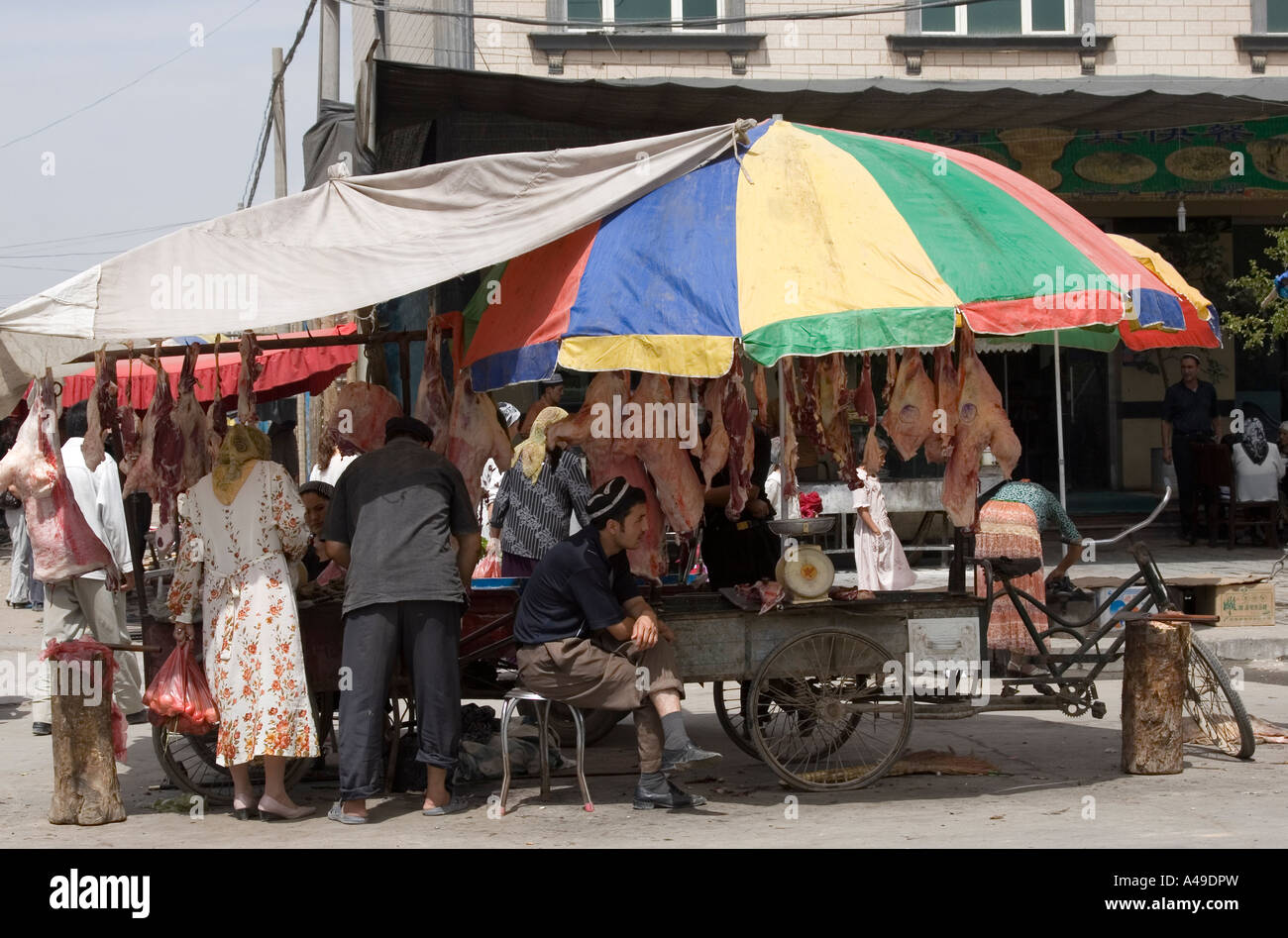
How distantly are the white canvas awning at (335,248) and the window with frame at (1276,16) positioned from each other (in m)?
12.2

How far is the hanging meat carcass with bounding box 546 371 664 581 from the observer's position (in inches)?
306

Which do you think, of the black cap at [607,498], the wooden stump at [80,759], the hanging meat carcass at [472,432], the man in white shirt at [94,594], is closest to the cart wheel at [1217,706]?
the black cap at [607,498]

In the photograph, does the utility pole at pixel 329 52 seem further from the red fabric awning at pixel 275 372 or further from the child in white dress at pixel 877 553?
the child in white dress at pixel 877 553

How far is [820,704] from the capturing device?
25.2ft

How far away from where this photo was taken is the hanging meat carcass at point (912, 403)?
26.6ft

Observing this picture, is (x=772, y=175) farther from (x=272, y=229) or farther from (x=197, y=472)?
(x=197, y=472)

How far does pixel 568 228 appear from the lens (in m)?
7.49

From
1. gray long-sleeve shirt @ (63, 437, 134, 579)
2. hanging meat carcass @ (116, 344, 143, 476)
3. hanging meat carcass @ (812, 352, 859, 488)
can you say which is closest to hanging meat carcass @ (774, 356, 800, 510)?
hanging meat carcass @ (812, 352, 859, 488)

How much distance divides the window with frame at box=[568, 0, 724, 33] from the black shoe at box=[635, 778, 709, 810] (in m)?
11.0

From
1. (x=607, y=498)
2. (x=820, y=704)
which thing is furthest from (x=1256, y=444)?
(x=607, y=498)

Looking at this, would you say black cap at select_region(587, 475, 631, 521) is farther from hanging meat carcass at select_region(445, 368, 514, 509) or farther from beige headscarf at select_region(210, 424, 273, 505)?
beige headscarf at select_region(210, 424, 273, 505)

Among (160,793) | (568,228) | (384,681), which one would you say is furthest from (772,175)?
(160,793)

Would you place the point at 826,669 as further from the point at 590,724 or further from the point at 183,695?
→ the point at 183,695

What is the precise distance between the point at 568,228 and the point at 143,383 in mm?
5491
